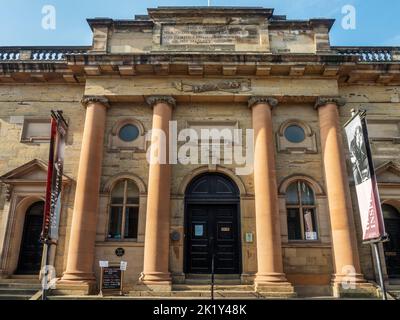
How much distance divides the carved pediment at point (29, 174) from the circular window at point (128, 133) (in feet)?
8.74

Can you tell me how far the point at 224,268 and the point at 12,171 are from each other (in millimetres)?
8839

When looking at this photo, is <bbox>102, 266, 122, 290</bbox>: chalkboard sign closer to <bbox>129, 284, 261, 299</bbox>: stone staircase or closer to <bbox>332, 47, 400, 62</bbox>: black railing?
<bbox>129, 284, 261, 299</bbox>: stone staircase

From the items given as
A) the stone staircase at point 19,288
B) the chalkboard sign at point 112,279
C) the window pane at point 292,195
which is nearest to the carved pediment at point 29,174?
the stone staircase at point 19,288

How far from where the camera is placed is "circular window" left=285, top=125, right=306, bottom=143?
1432 centimetres

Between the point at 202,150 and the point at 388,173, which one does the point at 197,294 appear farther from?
the point at 388,173

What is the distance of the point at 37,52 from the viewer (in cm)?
1581

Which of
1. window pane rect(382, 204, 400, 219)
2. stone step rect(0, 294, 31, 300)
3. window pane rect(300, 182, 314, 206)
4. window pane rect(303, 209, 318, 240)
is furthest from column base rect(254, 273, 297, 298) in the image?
stone step rect(0, 294, 31, 300)

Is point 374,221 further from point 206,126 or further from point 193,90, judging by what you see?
point 193,90

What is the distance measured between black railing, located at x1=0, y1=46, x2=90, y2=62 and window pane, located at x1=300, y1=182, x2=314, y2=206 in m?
10.9

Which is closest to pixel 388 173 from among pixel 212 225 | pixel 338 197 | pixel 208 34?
pixel 338 197

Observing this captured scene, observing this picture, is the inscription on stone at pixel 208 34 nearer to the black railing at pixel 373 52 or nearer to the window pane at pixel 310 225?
the black railing at pixel 373 52

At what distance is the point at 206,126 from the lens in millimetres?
14375

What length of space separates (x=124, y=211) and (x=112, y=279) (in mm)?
2703
